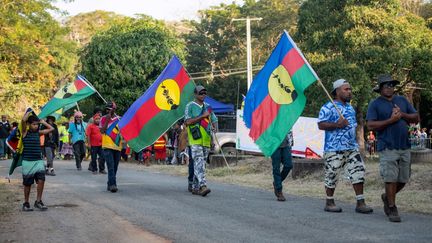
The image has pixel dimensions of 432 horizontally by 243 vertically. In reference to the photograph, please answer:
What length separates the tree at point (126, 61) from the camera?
33.0m

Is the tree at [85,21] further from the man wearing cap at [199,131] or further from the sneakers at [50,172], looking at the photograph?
the man wearing cap at [199,131]

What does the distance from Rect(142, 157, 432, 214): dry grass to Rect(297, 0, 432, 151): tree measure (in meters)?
6.36

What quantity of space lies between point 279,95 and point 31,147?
3916mm

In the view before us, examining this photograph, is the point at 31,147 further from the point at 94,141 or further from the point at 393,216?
the point at 94,141

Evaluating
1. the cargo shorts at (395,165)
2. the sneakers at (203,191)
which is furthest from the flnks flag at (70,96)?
the cargo shorts at (395,165)

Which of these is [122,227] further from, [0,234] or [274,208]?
[274,208]

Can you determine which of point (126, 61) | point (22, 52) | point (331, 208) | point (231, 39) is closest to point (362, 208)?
point (331, 208)

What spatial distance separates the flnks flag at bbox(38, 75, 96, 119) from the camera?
56.4 ft

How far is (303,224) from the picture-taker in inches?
332

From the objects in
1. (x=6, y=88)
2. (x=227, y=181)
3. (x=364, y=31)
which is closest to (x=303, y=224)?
(x=227, y=181)

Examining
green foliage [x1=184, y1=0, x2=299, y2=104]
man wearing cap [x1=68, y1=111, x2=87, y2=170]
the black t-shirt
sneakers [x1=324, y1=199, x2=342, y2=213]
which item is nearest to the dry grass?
sneakers [x1=324, y1=199, x2=342, y2=213]

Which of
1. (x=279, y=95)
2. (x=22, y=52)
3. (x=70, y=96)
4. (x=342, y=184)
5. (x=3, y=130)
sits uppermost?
(x=22, y=52)

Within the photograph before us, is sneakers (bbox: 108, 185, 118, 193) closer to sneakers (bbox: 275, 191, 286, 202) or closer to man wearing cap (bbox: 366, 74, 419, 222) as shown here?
sneakers (bbox: 275, 191, 286, 202)

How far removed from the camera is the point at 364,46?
24.2 meters
